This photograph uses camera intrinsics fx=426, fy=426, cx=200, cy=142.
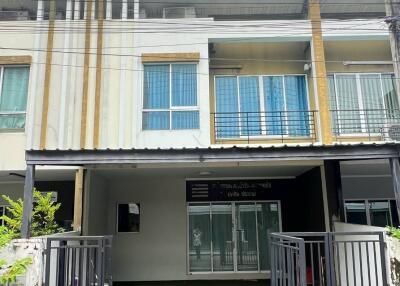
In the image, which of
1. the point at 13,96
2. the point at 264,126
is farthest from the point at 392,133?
the point at 13,96

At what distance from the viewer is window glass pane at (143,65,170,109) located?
1114cm

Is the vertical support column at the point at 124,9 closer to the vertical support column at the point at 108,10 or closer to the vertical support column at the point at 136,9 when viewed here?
the vertical support column at the point at 136,9

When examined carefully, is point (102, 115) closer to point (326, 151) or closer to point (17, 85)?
point (17, 85)

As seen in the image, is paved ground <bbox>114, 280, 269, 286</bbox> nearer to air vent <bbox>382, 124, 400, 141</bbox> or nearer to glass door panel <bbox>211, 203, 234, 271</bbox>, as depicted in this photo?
glass door panel <bbox>211, 203, 234, 271</bbox>

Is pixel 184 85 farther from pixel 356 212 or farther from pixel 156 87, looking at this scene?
pixel 356 212

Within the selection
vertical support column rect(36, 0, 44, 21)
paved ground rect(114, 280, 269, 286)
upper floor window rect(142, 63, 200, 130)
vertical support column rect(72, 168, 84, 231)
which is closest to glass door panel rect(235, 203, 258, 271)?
paved ground rect(114, 280, 269, 286)

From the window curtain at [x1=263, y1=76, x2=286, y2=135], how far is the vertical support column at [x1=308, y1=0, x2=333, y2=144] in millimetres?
1263

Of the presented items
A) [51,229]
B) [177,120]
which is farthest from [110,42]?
[51,229]

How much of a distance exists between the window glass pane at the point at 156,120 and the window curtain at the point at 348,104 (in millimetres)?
4908

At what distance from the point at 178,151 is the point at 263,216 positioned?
6.51 meters

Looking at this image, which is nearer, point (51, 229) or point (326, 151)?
point (326, 151)

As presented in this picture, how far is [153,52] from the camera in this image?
11.4m

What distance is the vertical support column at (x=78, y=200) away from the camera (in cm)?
1019

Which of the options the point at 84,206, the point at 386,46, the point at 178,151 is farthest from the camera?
the point at 386,46
